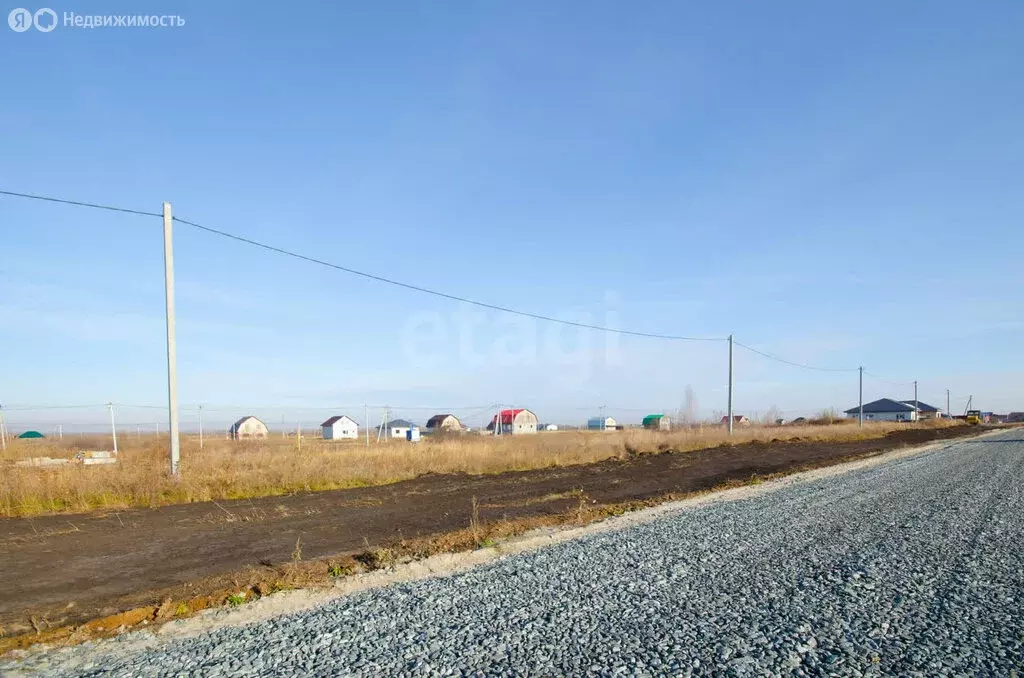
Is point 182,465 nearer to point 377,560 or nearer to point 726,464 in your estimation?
point 377,560

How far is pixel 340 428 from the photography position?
8050 cm

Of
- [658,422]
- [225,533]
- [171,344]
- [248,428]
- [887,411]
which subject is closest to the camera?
[225,533]

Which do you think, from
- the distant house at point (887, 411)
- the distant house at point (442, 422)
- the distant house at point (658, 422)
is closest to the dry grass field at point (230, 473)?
the distant house at point (658, 422)

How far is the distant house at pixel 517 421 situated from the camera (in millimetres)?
90287

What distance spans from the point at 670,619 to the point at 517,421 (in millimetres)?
87882

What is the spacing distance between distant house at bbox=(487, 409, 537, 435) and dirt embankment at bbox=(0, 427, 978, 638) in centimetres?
6891

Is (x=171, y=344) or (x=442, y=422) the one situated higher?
(x=171, y=344)

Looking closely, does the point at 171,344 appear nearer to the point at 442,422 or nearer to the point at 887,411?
the point at 442,422

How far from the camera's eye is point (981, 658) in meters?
5.19

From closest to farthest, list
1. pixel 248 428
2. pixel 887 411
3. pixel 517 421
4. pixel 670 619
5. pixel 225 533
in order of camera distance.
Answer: pixel 670 619 → pixel 225 533 → pixel 248 428 → pixel 517 421 → pixel 887 411

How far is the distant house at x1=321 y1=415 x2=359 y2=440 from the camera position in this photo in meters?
80.1

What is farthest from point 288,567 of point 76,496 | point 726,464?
point 726,464

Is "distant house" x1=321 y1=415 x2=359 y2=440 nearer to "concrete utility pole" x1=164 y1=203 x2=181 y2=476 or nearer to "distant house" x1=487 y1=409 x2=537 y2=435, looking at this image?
"distant house" x1=487 y1=409 x2=537 y2=435

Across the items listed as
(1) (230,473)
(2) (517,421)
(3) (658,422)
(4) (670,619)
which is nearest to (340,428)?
(2) (517,421)
